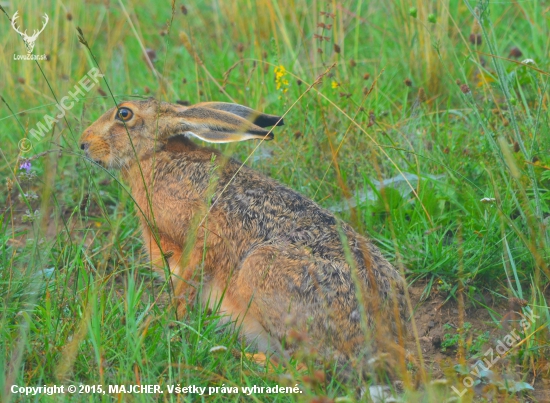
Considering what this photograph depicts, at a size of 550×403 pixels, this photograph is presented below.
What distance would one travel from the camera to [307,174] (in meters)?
5.93

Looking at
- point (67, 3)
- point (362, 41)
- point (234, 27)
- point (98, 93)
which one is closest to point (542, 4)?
point (362, 41)

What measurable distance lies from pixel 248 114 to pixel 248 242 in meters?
1.02

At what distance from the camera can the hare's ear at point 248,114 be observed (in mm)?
5285

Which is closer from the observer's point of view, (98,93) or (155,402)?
(155,402)

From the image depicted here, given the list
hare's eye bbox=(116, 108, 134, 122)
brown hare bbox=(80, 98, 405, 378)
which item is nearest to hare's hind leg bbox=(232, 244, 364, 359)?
brown hare bbox=(80, 98, 405, 378)

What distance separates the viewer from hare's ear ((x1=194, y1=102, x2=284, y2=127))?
529cm

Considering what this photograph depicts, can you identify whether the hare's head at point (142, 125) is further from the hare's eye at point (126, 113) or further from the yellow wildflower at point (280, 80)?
the yellow wildflower at point (280, 80)

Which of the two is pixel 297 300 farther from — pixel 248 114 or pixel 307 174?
pixel 307 174

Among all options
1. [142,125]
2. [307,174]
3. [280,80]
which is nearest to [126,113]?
[142,125]

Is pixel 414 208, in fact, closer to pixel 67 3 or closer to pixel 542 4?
pixel 542 4

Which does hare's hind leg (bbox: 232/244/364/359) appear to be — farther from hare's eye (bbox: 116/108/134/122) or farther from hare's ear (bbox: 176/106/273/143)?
hare's eye (bbox: 116/108/134/122)

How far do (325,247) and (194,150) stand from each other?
1596 mm

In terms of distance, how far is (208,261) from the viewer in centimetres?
498

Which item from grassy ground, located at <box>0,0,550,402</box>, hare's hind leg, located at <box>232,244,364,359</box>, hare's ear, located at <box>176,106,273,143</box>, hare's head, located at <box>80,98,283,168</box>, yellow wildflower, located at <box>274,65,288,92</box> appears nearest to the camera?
grassy ground, located at <box>0,0,550,402</box>
